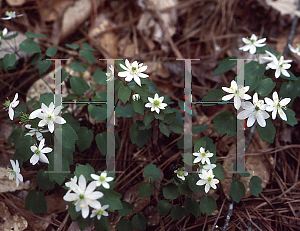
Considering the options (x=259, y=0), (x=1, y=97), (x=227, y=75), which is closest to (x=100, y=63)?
(x=1, y=97)

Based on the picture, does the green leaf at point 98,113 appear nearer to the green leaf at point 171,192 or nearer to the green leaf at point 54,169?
the green leaf at point 54,169

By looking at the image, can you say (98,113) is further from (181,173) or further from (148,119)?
(181,173)

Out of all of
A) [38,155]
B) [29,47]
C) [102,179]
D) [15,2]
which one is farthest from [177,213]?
[15,2]

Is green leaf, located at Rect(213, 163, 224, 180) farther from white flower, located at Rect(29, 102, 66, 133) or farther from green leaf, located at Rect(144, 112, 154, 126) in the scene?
white flower, located at Rect(29, 102, 66, 133)

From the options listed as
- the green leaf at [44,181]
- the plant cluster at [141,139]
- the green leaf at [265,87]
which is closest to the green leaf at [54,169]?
the plant cluster at [141,139]

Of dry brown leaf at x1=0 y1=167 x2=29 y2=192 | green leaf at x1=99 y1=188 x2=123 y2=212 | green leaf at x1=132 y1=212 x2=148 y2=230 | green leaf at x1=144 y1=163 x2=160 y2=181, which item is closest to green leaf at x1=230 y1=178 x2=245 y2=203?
green leaf at x1=144 y1=163 x2=160 y2=181
